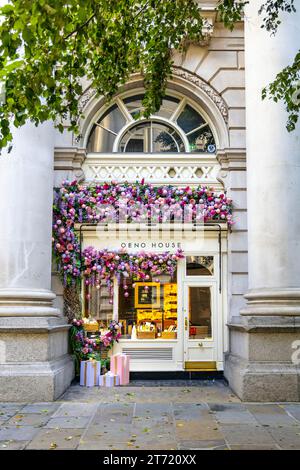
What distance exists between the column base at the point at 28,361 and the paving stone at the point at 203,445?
3.95 metres

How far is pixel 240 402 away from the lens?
11000 mm

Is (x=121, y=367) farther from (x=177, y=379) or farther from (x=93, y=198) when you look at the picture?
(x=93, y=198)

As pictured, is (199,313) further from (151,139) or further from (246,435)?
(246,435)

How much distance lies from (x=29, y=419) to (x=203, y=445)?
318cm

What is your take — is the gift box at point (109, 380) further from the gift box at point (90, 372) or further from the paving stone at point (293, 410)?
the paving stone at point (293, 410)

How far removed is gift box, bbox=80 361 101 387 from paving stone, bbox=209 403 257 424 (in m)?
3.48

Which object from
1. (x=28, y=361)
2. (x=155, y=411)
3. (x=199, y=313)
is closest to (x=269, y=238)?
(x=199, y=313)

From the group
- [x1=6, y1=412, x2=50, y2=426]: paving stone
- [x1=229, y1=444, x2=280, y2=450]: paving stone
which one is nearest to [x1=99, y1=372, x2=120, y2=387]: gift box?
[x1=6, y1=412, x2=50, y2=426]: paving stone

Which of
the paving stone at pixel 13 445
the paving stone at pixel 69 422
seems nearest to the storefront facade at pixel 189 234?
the paving stone at pixel 69 422

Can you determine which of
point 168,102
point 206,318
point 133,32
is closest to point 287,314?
point 206,318

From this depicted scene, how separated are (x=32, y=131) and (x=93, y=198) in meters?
2.72

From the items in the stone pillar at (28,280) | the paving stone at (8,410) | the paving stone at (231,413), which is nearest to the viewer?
the paving stone at (231,413)

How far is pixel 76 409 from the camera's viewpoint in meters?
10.2

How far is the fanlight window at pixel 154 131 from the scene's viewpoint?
15516 mm
